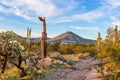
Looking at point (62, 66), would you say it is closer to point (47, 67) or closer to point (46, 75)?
point (47, 67)

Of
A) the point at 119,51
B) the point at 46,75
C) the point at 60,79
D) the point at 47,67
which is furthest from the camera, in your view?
the point at 47,67

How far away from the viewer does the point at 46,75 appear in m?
21.3

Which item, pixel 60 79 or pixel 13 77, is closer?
pixel 13 77

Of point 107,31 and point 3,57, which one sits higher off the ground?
point 107,31

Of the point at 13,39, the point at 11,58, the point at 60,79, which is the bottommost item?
the point at 60,79

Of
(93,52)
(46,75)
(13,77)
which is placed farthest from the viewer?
(93,52)

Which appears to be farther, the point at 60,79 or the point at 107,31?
the point at 107,31

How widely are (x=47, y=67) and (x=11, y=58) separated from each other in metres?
7.63

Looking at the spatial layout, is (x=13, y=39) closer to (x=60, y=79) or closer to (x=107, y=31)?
(x=60, y=79)

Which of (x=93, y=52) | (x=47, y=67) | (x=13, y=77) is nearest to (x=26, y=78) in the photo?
(x=13, y=77)

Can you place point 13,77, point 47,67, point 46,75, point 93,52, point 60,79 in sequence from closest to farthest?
point 13,77
point 60,79
point 46,75
point 47,67
point 93,52

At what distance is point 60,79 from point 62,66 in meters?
7.06

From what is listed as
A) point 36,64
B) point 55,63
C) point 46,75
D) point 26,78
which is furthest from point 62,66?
point 26,78

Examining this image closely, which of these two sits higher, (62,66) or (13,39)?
(13,39)
